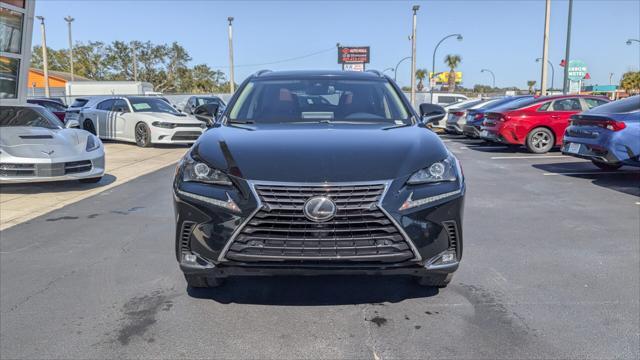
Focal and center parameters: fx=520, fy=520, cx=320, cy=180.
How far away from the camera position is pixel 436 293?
374 centimetres

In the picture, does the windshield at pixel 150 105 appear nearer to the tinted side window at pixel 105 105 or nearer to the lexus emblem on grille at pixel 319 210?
the tinted side window at pixel 105 105

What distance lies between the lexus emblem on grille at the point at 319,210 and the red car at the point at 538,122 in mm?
11690

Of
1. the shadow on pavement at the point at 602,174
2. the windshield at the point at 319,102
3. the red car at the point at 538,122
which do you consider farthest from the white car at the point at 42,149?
the red car at the point at 538,122

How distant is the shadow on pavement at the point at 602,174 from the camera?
8.34 metres

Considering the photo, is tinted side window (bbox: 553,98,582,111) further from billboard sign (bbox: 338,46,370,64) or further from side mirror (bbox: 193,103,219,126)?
billboard sign (bbox: 338,46,370,64)

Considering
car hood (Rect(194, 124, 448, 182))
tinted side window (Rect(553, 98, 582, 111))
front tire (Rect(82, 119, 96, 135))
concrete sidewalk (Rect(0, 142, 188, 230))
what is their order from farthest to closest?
front tire (Rect(82, 119, 96, 135))
tinted side window (Rect(553, 98, 582, 111))
concrete sidewalk (Rect(0, 142, 188, 230))
car hood (Rect(194, 124, 448, 182))

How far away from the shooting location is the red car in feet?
43.6

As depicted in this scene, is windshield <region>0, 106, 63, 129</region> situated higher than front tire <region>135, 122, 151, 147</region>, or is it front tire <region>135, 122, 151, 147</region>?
windshield <region>0, 106, 63, 129</region>

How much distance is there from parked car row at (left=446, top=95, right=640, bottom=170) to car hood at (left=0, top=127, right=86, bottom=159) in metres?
8.29

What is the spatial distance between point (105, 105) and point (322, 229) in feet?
50.8

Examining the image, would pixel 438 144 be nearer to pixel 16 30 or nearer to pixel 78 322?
pixel 78 322

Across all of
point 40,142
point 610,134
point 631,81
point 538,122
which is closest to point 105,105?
point 40,142

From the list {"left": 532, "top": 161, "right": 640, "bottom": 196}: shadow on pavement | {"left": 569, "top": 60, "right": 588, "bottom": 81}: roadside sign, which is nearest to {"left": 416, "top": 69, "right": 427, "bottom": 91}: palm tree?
{"left": 569, "top": 60, "right": 588, "bottom": 81}: roadside sign

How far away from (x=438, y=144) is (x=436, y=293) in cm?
110
